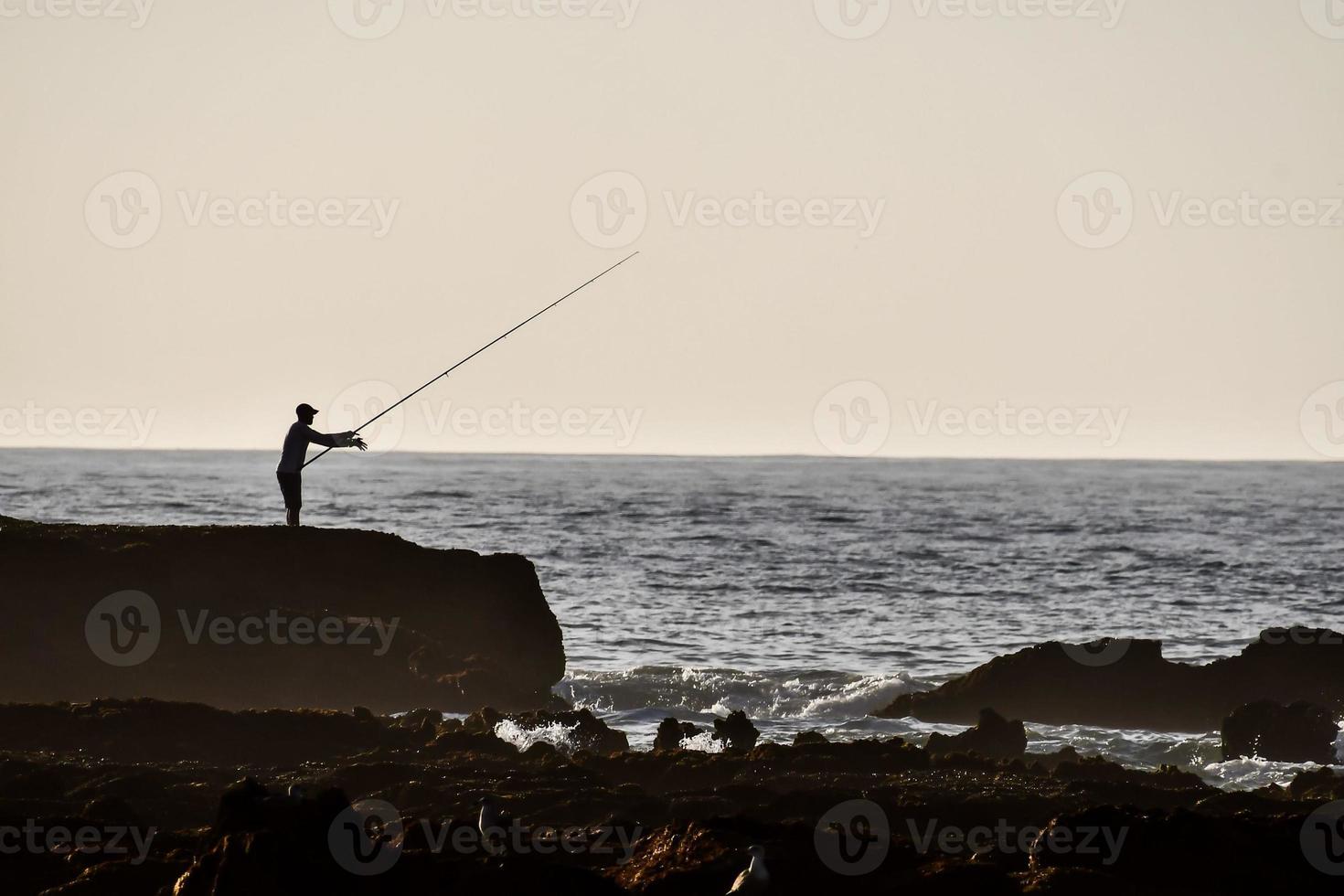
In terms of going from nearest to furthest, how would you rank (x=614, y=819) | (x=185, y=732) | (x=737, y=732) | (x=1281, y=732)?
1. (x=614, y=819)
2. (x=185, y=732)
3. (x=737, y=732)
4. (x=1281, y=732)

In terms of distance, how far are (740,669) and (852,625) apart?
7.44 m

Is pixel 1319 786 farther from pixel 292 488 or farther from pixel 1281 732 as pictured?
pixel 292 488

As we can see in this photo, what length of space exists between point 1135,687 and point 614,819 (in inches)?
447

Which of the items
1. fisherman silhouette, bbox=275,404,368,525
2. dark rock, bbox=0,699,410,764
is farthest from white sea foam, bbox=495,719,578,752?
fisherman silhouette, bbox=275,404,368,525

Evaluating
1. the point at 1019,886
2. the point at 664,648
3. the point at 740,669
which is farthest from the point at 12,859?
the point at 664,648

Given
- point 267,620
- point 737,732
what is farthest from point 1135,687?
point 267,620

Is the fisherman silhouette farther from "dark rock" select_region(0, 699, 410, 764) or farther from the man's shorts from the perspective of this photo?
"dark rock" select_region(0, 699, 410, 764)

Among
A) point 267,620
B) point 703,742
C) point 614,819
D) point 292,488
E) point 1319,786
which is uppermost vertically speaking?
point 292,488

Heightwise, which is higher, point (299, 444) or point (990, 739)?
point (299, 444)

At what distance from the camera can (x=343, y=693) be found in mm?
17328

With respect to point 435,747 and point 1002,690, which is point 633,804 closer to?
point 435,747

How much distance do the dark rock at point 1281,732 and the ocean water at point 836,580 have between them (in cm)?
38

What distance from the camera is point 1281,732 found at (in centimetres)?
Answer: 1634

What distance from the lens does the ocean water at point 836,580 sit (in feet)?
68.0
